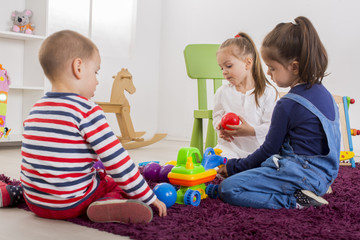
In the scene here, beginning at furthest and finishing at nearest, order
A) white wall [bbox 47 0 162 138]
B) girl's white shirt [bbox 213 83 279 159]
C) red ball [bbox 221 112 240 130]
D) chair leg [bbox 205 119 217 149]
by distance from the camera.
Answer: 1. white wall [bbox 47 0 162 138]
2. chair leg [bbox 205 119 217 149]
3. girl's white shirt [bbox 213 83 279 159]
4. red ball [bbox 221 112 240 130]

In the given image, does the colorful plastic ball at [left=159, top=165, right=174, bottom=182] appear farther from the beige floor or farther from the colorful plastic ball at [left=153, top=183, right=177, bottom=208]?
the beige floor

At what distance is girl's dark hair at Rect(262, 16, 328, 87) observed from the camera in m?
1.14

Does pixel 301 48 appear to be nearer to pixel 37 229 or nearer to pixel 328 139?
pixel 328 139

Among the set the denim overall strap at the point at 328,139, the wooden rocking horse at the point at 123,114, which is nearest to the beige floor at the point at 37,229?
the denim overall strap at the point at 328,139

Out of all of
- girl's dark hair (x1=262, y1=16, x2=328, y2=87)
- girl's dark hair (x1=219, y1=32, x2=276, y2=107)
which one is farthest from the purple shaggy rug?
girl's dark hair (x1=219, y1=32, x2=276, y2=107)

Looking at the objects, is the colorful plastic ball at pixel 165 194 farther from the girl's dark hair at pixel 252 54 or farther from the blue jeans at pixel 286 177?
the girl's dark hair at pixel 252 54

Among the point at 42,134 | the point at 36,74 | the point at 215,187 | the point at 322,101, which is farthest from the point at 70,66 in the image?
the point at 36,74

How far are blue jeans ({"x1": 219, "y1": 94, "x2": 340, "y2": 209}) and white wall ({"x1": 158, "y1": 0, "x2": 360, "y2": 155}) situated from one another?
5.50 feet

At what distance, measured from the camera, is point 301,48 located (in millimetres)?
1151

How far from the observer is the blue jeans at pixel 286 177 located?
114cm

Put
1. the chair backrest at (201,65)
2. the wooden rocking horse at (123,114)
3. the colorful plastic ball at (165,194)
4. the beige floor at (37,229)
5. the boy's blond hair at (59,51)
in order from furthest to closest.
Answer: the wooden rocking horse at (123,114) → the chair backrest at (201,65) → the colorful plastic ball at (165,194) → the boy's blond hair at (59,51) → the beige floor at (37,229)

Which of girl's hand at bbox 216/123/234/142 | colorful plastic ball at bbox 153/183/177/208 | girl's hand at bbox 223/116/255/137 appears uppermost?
girl's hand at bbox 223/116/255/137

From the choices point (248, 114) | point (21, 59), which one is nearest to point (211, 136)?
point (248, 114)

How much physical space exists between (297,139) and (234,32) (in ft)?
7.14
